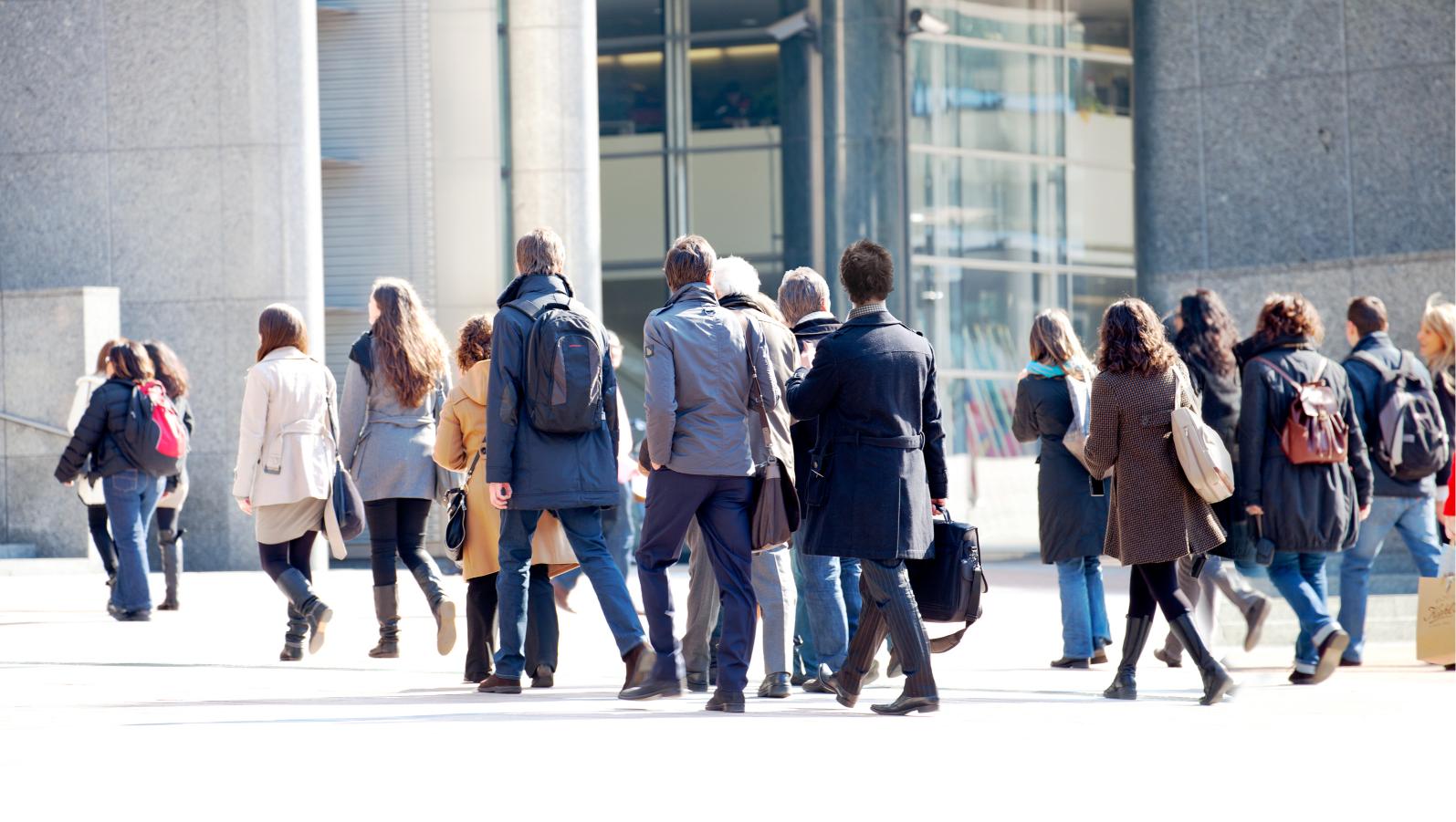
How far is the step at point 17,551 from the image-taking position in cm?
1566

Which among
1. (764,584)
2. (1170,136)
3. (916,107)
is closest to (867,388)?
(764,584)

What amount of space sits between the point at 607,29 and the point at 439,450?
14.1m

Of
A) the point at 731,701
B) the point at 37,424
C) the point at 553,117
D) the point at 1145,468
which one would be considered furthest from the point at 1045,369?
the point at 37,424

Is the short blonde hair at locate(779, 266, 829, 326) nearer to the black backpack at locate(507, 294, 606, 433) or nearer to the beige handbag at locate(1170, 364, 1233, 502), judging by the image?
the black backpack at locate(507, 294, 606, 433)

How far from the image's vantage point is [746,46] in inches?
853

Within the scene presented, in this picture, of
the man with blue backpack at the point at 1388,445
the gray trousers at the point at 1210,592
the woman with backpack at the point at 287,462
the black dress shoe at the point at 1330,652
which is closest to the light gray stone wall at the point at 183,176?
the woman with backpack at the point at 287,462

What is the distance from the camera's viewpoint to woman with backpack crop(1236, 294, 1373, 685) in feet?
29.3

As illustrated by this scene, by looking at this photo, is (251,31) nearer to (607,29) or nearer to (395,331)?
(607,29)

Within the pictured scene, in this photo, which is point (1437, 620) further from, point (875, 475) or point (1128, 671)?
point (875, 475)

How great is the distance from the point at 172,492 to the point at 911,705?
6513 millimetres

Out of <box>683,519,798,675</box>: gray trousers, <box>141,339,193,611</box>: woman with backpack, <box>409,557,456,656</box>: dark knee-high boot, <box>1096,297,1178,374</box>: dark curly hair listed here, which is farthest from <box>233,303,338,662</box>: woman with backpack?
<box>1096,297,1178,374</box>: dark curly hair

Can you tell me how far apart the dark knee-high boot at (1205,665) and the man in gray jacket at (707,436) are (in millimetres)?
1718

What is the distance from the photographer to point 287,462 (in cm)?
956

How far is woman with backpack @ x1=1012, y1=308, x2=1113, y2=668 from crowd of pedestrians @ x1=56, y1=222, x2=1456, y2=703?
14 mm
